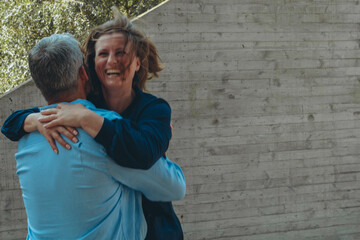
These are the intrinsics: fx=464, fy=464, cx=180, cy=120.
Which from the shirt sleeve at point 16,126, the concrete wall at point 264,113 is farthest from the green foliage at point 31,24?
the shirt sleeve at point 16,126

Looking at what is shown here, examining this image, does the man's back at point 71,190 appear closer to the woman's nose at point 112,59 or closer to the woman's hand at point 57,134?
the woman's hand at point 57,134

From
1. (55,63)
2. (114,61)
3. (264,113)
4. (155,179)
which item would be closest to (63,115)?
(55,63)

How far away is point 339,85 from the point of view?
407 centimetres

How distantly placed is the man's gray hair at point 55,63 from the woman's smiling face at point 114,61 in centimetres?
37

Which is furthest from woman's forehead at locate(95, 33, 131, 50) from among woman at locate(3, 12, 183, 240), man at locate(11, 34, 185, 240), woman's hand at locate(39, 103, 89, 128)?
woman's hand at locate(39, 103, 89, 128)

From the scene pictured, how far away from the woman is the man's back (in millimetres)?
42

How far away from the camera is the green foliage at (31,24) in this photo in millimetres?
7078

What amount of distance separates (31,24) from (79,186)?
6437 millimetres

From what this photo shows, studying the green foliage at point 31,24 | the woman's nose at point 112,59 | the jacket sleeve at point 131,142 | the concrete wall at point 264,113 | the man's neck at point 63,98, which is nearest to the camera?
the jacket sleeve at point 131,142

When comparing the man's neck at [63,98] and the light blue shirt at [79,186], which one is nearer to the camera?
the light blue shirt at [79,186]

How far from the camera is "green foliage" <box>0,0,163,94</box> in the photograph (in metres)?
7.08

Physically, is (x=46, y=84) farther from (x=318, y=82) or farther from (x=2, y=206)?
(x=318, y=82)

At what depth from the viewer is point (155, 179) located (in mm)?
1371

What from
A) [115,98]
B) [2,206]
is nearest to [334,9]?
[115,98]
